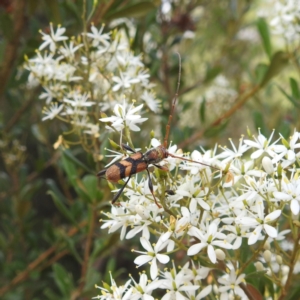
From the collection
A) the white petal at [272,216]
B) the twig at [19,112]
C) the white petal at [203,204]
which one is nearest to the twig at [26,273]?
the twig at [19,112]

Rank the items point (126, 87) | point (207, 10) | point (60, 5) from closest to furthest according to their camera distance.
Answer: point (126, 87) < point (60, 5) < point (207, 10)

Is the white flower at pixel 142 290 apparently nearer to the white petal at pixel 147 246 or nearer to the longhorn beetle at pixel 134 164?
the white petal at pixel 147 246

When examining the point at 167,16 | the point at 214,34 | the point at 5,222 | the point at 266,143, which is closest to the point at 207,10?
the point at 214,34

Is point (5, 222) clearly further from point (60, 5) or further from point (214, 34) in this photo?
point (214, 34)

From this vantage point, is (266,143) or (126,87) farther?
(126,87)

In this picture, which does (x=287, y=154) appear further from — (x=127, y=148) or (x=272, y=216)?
(x=127, y=148)

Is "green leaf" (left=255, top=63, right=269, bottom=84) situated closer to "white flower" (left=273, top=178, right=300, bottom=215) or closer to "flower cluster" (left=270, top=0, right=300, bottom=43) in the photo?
"flower cluster" (left=270, top=0, right=300, bottom=43)
